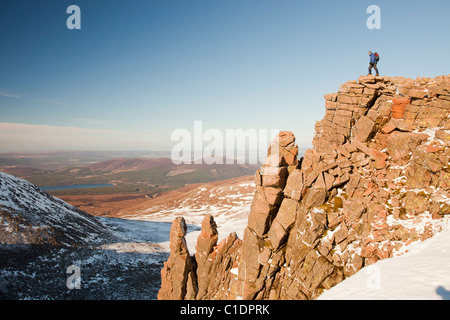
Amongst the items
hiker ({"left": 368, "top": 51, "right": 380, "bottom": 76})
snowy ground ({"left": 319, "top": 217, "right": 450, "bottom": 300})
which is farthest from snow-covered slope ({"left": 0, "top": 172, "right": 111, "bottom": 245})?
hiker ({"left": 368, "top": 51, "right": 380, "bottom": 76})

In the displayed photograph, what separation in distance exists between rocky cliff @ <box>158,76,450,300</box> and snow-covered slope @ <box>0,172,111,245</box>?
4025 centimetres

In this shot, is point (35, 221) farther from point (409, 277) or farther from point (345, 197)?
point (409, 277)

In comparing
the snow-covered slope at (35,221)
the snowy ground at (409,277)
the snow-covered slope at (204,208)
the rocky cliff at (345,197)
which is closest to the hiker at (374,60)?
the rocky cliff at (345,197)

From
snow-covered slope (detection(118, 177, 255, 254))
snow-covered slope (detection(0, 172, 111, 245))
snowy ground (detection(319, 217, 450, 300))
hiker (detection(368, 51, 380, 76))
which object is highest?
hiker (detection(368, 51, 380, 76))

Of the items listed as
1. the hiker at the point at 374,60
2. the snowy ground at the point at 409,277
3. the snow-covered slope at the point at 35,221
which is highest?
the hiker at the point at 374,60

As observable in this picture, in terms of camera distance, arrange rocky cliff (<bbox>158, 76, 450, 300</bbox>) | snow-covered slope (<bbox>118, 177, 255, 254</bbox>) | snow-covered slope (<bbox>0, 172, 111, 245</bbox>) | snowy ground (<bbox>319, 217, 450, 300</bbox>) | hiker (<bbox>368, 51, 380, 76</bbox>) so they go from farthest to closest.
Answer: snow-covered slope (<bbox>118, 177, 255, 254</bbox>) < snow-covered slope (<bbox>0, 172, 111, 245</bbox>) < hiker (<bbox>368, 51, 380, 76</bbox>) < rocky cliff (<bbox>158, 76, 450, 300</bbox>) < snowy ground (<bbox>319, 217, 450, 300</bbox>)

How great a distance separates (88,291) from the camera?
115 feet

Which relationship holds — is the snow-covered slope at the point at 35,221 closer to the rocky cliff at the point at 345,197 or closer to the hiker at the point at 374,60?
the rocky cliff at the point at 345,197

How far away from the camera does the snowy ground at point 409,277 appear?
1273 centimetres

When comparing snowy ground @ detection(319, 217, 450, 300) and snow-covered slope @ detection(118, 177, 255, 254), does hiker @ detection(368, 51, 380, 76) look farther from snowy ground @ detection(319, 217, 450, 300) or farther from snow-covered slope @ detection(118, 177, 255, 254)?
snow-covered slope @ detection(118, 177, 255, 254)

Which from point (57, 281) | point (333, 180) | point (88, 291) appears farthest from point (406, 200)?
point (57, 281)

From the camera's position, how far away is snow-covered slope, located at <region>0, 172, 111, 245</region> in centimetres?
4356

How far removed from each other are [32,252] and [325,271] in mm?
51680

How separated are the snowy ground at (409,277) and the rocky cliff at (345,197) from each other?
0.80 m
